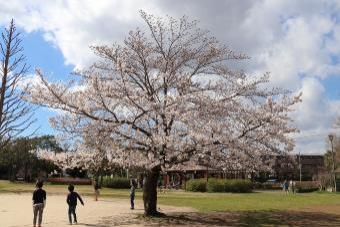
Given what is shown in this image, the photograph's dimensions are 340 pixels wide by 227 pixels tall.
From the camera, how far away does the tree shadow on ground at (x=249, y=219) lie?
68.8ft

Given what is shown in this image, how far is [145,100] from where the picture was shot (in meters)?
20.6

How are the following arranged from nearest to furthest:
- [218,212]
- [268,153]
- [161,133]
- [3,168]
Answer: [161,133]
[268,153]
[218,212]
[3,168]

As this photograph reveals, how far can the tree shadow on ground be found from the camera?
2098cm

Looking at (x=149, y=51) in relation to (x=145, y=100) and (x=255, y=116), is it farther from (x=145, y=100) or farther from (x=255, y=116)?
(x=255, y=116)

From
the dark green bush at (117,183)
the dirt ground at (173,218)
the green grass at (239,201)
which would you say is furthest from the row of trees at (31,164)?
the dirt ground at (173,218)

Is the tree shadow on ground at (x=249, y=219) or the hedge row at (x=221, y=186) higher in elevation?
the hedge row at (x=221, y=186)

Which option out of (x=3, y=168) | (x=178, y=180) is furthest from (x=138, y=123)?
(x=3, y=168)

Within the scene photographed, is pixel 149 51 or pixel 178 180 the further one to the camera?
pixel 178 180

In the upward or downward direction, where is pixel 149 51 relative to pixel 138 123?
upward

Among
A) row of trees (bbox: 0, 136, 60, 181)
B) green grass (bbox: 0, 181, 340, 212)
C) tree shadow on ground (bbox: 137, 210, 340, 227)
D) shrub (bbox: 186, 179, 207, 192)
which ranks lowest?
tree shadow on ground (bbox: 137, 210, 340, 227)

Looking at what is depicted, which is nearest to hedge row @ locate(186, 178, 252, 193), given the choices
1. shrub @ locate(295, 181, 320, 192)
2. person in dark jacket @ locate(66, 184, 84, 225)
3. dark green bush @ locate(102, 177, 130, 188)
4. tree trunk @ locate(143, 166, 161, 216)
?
shrub @ locate(295, 181, 320, 192)

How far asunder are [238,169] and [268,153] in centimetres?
154

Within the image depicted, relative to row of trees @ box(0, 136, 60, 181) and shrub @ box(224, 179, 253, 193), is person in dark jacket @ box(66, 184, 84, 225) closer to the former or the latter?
shrub @ box(224, 179, 253, 193)

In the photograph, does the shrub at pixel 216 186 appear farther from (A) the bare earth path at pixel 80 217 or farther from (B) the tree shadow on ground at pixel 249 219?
(A) the bare earth path at pixel 80 217
